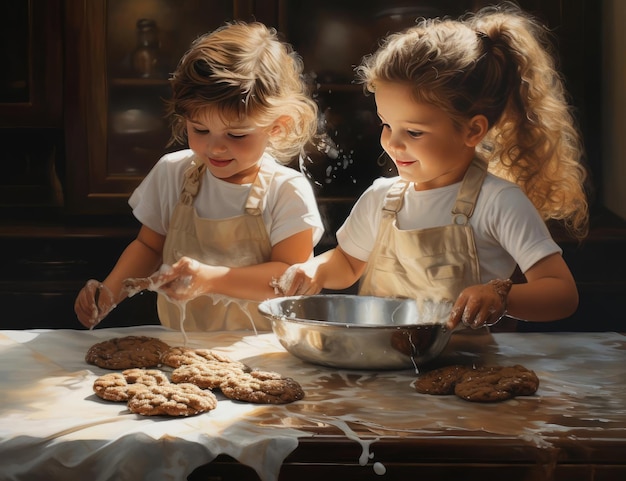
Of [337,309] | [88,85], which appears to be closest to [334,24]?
[88,85]

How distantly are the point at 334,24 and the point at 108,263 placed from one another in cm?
93

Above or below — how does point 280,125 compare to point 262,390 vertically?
above

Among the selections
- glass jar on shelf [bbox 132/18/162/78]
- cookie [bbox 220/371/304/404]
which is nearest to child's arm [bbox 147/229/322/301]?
cookie [bbox 220/371/304/404]

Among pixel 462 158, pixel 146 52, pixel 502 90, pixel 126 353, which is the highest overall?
pixel 146 52

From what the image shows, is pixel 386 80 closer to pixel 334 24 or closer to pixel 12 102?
pixel 334 24

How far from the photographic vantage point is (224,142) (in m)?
1.57

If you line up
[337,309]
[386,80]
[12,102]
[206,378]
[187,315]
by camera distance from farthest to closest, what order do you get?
1. [12,102]
2. [187,315]
3. [386,80]
4. [337,309]
5. [206,378]

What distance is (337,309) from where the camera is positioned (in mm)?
1241

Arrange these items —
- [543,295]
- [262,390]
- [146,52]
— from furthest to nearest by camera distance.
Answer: [146,52]
[543,295]
[262,390]

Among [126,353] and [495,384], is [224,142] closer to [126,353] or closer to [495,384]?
[126,353]

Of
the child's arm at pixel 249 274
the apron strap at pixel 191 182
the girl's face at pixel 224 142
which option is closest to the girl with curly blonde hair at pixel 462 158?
the child's arm at pixel 249 274

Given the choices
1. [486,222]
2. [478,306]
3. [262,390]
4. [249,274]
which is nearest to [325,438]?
[262,390]

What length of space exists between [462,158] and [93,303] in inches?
26.1

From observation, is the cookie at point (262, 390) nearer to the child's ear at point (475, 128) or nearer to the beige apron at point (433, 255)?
the beige apron at point (433, 255)
